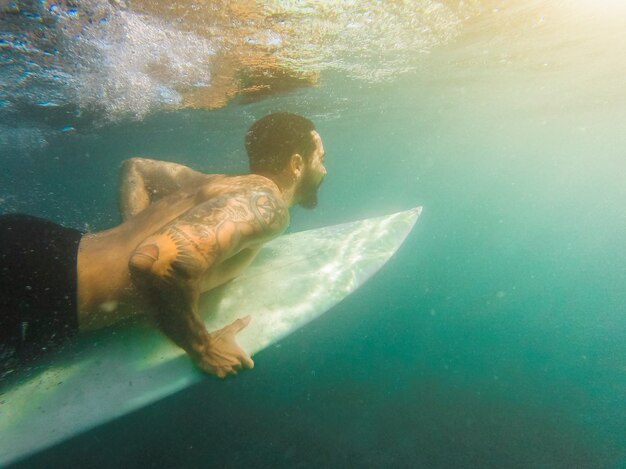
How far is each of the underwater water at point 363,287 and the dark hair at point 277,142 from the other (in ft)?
6.49

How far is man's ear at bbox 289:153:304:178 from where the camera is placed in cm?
369

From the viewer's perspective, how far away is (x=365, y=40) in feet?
31.7

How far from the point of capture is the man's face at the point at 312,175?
3.91 m

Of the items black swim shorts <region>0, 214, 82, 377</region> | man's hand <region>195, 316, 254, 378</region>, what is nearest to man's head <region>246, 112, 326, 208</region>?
man's hand <region>195, 316, 254, 378</region>

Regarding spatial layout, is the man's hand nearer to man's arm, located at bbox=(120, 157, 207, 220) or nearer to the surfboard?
the surfboard

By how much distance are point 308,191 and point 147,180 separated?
2.41 m

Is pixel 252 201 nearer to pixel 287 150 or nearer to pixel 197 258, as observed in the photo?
pixel 197 258

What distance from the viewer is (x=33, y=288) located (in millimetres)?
2521

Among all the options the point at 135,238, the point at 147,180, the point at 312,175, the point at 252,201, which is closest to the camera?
the point at 252,201

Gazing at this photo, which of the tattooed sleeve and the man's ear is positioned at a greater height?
the man's ear

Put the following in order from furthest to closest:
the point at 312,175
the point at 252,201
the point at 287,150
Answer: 1. the point at 312,175
2. the point at 287,150
3. the point at 252,201

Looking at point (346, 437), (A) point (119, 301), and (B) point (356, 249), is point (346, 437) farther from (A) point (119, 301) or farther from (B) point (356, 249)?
(A) point (119, 301)

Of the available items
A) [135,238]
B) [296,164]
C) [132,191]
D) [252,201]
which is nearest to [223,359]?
[252,201]

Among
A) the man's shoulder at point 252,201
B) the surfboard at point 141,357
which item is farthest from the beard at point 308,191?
the man's shoulder at point 252,201
